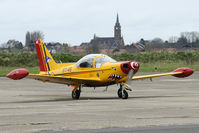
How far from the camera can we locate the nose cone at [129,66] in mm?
20023

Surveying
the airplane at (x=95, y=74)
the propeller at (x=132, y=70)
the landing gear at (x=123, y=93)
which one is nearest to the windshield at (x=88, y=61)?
the airplane at (x=95, y=74)

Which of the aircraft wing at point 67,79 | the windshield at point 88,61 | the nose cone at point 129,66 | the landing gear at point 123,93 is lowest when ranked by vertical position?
the landing gear at point 123,93

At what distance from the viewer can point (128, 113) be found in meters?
13.9

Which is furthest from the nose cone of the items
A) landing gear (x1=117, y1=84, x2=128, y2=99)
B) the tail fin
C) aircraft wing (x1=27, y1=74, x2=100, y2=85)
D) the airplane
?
the tail fin

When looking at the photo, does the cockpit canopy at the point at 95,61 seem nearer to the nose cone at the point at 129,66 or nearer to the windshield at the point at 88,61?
the windshield at the point at 88,61

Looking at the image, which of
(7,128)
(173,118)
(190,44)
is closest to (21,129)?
(7,128)

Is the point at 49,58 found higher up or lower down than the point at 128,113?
higher up

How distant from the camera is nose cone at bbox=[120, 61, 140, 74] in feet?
65.7

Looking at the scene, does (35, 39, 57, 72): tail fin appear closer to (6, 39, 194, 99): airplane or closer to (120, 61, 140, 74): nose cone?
(6, 39, 194, 99): airplane

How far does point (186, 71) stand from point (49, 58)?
736 cm

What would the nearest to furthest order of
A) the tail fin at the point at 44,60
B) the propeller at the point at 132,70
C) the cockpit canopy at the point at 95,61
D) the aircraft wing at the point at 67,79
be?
the propeller at the point at 132,70 → the aircraft wing at the point at 67,79 → the cockpit canopy at the point at 95,61 → the tail fin at the point at 44,60

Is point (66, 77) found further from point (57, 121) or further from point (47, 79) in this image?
point (57, 121)

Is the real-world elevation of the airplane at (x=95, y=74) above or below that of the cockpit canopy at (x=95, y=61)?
below

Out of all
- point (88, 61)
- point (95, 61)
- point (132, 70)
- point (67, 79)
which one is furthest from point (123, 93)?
point (67, 79)
